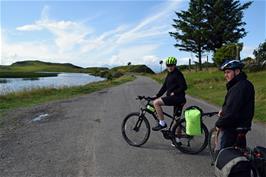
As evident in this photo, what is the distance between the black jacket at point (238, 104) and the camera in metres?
5.56

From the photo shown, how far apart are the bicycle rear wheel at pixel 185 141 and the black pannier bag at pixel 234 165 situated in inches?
125

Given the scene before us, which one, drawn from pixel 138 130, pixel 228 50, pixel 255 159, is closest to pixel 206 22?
pixel 228 50

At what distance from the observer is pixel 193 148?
816 cm

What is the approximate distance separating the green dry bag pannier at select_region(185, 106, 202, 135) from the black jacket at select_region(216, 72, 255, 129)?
71.0 inches

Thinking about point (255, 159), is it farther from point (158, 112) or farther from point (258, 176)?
point (158, 112)

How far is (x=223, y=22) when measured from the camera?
2180 inches

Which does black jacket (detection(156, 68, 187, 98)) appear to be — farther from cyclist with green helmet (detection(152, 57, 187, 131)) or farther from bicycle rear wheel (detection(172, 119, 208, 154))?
bicycle rear wheel (detection(172, 119, 208, 154))

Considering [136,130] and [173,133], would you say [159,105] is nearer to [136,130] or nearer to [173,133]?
[173,133]

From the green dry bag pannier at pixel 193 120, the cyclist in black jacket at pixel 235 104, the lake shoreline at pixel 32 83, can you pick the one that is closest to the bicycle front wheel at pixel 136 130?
the green dry bag pannier at pixel 193 120

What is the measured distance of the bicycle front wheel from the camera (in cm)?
883

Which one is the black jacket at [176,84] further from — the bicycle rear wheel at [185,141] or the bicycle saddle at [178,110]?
the bicycle rear wheel at [185,141]

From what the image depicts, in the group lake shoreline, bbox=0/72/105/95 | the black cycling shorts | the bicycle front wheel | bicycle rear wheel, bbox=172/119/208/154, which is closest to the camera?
bicycle rear wheel, bbox=172/119/208/154

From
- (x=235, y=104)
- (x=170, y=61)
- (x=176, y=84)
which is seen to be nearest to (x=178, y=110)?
(x=176, y=84)

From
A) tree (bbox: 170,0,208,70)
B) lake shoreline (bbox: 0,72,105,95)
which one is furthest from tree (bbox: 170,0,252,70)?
lake shoreline (bbox: 0,72,105,95)
